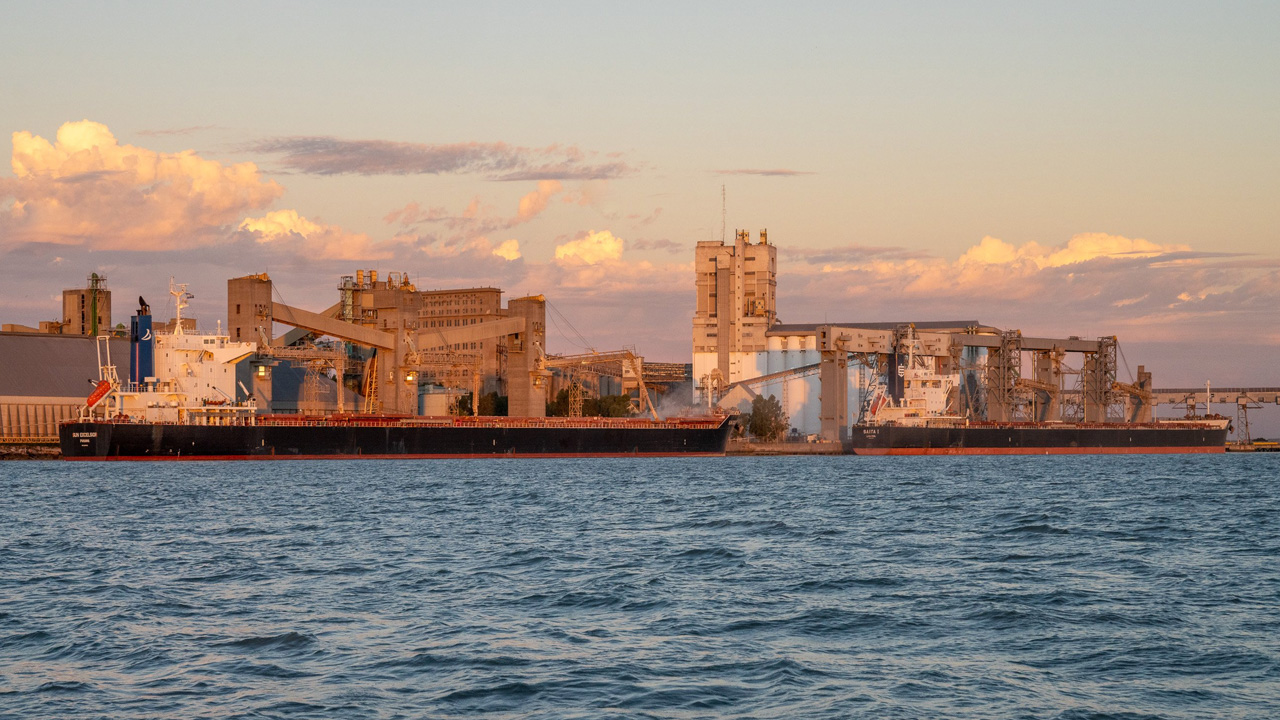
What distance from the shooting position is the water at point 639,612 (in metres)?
12.2

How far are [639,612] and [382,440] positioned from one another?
61731 mm

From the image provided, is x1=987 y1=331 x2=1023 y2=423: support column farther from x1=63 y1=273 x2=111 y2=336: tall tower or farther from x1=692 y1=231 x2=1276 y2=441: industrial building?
x1=63 y1=273 x2=111 y2=336: tall tower

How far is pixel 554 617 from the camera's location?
16.6m

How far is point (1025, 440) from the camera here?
10181cm

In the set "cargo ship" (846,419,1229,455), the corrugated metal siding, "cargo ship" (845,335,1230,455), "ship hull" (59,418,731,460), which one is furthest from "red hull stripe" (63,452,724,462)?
the corrugated metal siding

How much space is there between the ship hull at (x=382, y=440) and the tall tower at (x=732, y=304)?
3645 cm

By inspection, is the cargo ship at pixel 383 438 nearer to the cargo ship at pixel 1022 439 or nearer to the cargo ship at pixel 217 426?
the cargo ship at pixel 217 426

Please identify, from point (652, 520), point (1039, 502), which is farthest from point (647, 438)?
point (652, 520)

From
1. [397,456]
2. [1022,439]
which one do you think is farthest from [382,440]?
[1022,439]

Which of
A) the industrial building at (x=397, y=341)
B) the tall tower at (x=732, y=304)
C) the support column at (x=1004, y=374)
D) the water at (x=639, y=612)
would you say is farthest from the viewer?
the tall tower at (x=732, y=304)

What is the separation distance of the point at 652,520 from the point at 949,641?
16.6 m

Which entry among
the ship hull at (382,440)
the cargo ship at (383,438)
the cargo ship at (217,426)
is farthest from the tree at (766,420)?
the cargo ship at (217,426)

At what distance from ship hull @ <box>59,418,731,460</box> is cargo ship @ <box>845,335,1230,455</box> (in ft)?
45.2

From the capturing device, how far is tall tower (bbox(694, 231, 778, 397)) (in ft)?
419
